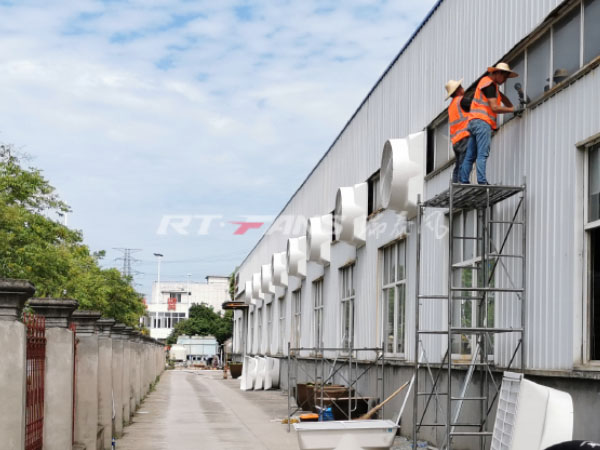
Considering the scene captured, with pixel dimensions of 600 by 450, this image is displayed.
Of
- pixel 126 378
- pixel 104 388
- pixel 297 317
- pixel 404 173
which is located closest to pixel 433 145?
pixel 404 173

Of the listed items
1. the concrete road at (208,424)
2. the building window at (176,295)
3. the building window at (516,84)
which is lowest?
the concrete road at (208,424)

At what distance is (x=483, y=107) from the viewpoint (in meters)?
12.5

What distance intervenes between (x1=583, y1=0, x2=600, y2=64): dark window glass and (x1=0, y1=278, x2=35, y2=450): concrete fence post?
6767mm

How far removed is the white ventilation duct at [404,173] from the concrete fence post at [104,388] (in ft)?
18.2

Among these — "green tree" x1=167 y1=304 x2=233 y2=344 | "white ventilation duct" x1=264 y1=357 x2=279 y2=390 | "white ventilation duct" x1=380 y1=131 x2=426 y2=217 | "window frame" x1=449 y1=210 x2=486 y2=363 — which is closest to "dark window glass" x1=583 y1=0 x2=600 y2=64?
"window frame" x1=449 y1=210 x2=486 y2=363

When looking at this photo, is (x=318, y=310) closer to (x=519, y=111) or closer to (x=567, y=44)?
(x=519, y=111)

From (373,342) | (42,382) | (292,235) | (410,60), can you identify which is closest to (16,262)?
(292,235)

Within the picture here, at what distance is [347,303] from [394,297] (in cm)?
522

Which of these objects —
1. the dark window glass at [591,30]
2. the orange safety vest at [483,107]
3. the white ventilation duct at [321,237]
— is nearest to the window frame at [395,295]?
the white ventilation duct at [321,237]

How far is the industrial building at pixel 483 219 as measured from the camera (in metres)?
10.4

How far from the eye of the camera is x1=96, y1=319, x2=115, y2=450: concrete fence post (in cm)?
1477

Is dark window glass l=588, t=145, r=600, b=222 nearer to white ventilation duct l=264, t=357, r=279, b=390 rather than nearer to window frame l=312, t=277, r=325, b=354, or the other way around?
window frame l=312, t=277, r=325, b=354

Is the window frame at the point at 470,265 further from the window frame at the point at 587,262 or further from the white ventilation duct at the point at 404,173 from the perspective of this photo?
the window frame at the point at 587,262

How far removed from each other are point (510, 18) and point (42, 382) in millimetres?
8026
